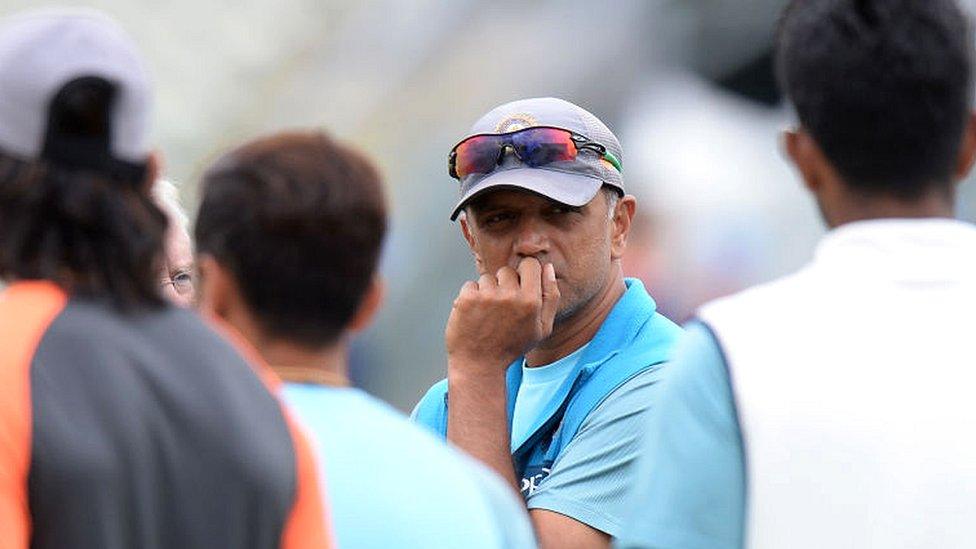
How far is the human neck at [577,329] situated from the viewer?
3.88 m

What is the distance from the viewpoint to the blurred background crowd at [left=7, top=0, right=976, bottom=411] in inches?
267

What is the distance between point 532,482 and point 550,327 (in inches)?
13.8

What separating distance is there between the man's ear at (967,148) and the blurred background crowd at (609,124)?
333cm

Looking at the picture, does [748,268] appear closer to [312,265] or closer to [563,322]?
[563,322]

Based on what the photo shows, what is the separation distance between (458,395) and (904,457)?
1.40 meters

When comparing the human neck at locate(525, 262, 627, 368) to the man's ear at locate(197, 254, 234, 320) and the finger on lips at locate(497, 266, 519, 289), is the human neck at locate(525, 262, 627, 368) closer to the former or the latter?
the finger on lips at locate(497, 266, 519, 289)

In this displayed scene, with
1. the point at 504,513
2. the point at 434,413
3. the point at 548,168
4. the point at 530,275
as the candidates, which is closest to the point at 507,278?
the point at 530,275

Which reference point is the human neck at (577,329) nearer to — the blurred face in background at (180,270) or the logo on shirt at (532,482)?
the logo on shirt at (532,482)

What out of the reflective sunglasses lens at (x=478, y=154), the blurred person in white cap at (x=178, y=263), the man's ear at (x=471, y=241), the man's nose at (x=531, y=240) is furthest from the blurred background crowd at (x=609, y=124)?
the man's nose at (x=531, y=240)

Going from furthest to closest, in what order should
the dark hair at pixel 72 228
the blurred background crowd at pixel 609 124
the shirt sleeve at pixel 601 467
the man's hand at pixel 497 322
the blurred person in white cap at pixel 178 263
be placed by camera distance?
the blurred background crowd at pixel 609 124, the blurred person in white cap at pixel 178 263, the man's hand at pixel 497 322, the shirt sleeve at pixel 601 467, the dark hair at pixel 72 228

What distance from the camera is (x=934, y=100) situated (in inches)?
97.5

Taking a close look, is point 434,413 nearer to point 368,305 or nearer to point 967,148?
point 368,305

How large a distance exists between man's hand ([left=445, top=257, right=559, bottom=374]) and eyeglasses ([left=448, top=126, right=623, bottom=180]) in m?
0.26

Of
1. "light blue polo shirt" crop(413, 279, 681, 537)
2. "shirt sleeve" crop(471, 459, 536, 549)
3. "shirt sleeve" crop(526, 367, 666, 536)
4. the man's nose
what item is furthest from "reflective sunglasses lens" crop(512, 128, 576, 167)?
"shirt sleeve" crop(471, 459, 536, 549)
